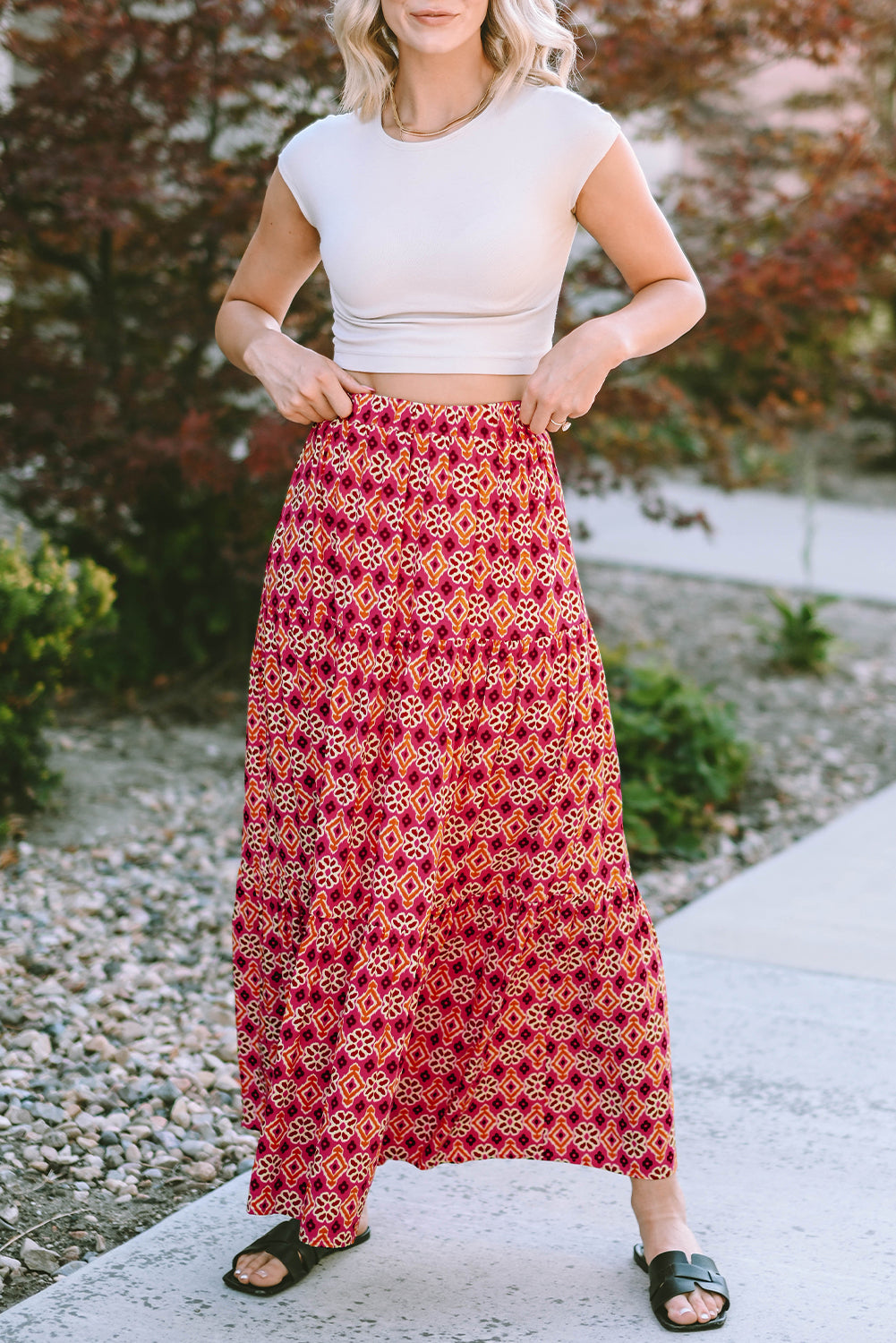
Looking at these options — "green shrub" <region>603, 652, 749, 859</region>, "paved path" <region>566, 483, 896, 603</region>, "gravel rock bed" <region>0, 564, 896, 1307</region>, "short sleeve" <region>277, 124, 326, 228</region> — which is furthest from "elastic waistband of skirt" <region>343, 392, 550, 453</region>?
"paved path" <region>566, 483, 896, 603</region>

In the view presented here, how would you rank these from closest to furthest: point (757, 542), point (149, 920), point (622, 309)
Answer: point (622, 309) → point (149, 920) → point (757, 542)

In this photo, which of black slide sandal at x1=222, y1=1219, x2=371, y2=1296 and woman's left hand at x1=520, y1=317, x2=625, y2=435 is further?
black slide sandal at x1=222, y1=1219, x2=371, y2=1296

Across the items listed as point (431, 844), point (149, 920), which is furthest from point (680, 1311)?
point (149, 920)

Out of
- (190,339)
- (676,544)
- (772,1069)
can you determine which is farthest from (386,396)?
(676,544)

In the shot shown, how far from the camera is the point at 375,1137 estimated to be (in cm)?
213

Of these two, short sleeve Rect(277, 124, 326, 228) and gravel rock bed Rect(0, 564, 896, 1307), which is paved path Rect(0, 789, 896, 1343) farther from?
short sleeve Rect(277, 124, 326, 228)

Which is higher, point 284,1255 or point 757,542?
point 757,542

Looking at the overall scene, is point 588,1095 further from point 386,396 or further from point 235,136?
point 235,136

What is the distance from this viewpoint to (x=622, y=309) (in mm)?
2137

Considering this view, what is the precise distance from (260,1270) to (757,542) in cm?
694

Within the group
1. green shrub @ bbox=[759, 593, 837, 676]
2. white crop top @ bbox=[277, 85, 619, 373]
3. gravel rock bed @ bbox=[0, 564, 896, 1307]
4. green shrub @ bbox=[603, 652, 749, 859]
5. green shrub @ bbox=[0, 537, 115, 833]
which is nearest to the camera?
white crop top @ bbox=[277, 85, 619, 373]

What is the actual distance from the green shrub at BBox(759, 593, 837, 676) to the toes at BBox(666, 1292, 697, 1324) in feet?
13.7

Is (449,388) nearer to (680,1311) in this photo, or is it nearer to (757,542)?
(680,1311)

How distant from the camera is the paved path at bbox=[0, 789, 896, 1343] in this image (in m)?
2.17
